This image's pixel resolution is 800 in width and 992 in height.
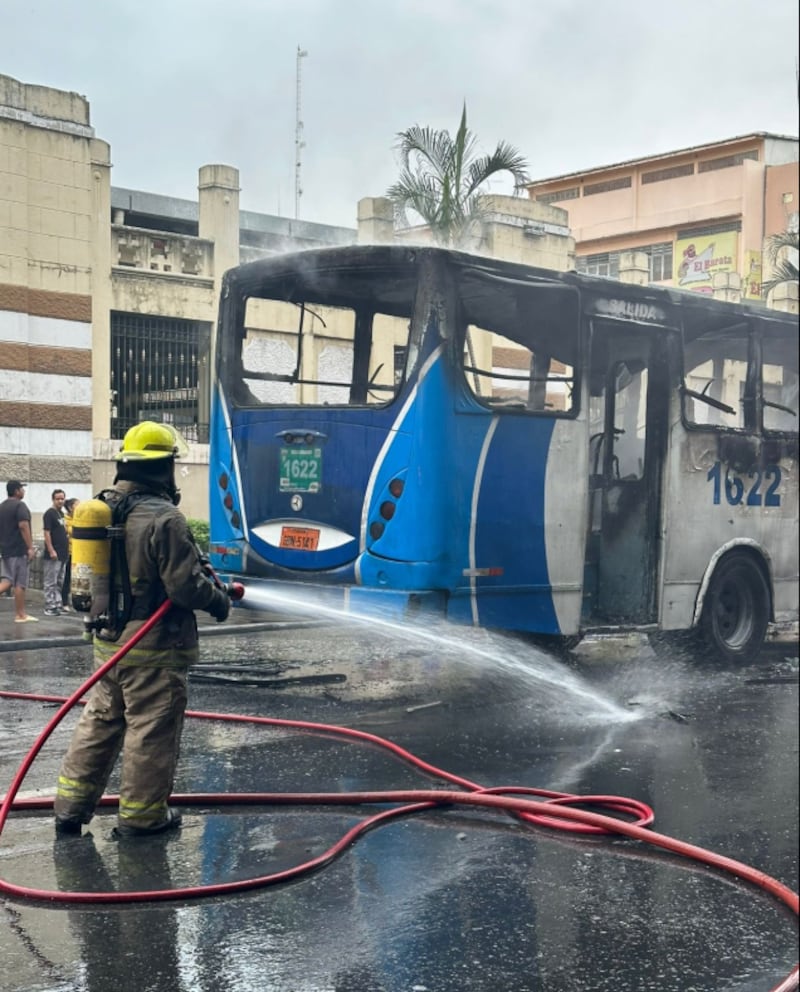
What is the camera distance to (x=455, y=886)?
5.04m

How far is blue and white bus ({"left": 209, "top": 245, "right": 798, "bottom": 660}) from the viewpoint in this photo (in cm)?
882

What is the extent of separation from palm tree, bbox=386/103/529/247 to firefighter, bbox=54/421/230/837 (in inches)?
158

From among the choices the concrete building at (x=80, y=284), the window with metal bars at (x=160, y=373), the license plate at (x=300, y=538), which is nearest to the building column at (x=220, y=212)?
the concrete building at (x=80, y=284)

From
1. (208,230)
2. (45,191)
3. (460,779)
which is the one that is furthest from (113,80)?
(460,779)

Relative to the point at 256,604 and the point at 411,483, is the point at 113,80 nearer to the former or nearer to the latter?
the point at 411,483

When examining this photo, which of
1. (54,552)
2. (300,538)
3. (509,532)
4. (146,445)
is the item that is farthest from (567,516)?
(146,445)

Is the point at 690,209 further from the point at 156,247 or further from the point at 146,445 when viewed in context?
the point at 146,445

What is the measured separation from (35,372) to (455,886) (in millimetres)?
3711

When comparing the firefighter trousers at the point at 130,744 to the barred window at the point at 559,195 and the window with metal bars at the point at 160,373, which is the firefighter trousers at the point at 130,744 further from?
the barred window at the point at 559,195

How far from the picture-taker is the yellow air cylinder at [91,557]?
5191 mm

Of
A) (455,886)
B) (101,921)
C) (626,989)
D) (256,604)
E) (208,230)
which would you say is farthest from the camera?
(256,604)

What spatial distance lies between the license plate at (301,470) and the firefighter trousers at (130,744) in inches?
153

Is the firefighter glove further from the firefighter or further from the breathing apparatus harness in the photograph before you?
the breathing apparatus harness

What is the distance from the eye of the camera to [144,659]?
5305mm
